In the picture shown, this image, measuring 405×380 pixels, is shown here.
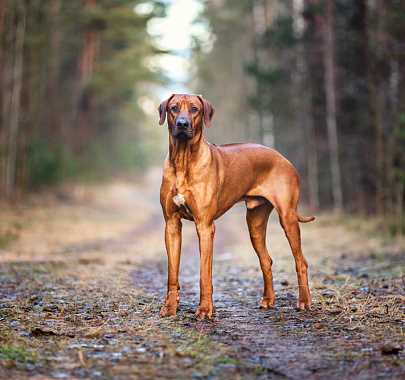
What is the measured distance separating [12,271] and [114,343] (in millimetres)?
4791

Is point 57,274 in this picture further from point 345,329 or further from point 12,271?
point 345,329

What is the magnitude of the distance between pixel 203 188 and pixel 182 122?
→ 69cm

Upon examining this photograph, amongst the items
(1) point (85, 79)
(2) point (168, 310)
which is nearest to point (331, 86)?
(1) point (85, 79)

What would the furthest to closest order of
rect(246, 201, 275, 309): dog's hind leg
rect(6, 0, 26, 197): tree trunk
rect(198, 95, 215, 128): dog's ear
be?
rect(6, 0, 26, 197): tree trunk, rect(246, 201, 275, 309): dog's hind leg, rect(198, 95, 215, 128): dog's ear

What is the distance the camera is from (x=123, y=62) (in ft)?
86.6

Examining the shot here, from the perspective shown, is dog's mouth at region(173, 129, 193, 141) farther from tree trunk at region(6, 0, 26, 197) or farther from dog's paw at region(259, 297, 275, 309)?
tree trunk at region(6, 0, 26, 197)

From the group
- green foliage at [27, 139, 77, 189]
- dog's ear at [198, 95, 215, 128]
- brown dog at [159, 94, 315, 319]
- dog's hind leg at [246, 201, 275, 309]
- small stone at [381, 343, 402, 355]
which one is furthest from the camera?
green foliage at [27, 139, 77, 189]

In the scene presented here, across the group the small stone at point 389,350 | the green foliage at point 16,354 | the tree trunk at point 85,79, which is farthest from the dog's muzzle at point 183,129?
the tree trunk at point 85,79

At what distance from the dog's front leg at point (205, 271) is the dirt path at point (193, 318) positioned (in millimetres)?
144

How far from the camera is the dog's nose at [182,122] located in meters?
5.88

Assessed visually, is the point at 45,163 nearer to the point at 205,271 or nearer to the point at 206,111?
the point at 206,111

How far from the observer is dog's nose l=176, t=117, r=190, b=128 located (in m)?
5.88

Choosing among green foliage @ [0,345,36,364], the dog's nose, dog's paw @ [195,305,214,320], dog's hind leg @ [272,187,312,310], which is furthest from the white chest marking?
green foliage @ [0,345,36,364]

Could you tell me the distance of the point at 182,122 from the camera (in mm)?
5879
